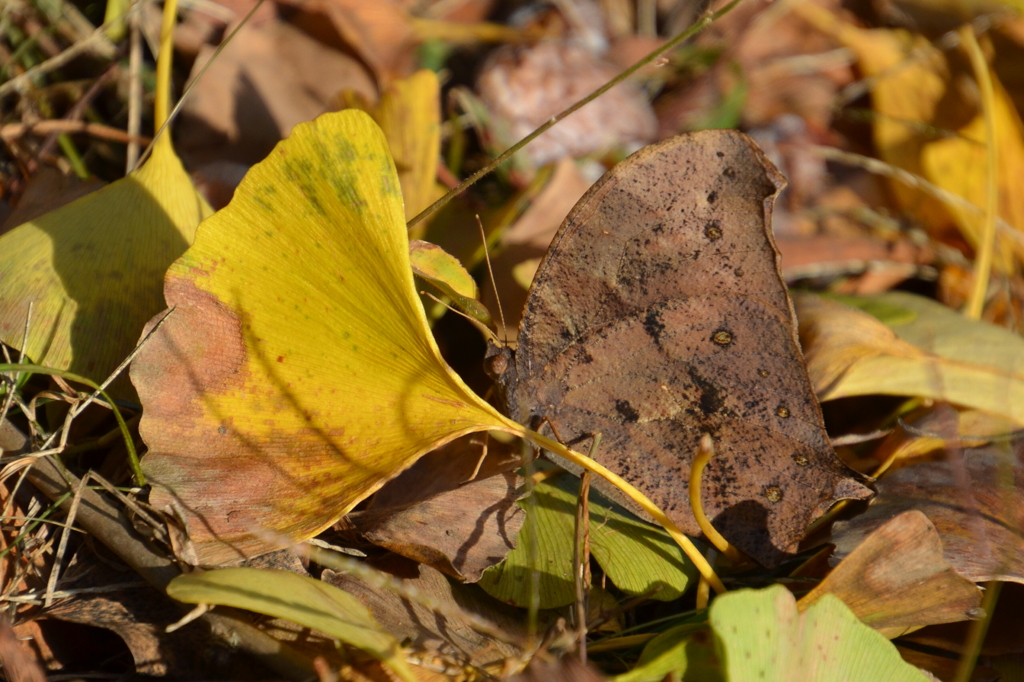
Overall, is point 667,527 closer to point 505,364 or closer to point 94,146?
point 505,364

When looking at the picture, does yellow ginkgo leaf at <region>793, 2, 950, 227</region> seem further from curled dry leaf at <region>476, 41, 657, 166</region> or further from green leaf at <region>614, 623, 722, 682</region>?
green leaf at <region>614, 623, 722, 682</region>

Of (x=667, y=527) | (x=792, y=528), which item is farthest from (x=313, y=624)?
(x=792, y=528)

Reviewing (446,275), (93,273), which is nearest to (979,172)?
(446,275)

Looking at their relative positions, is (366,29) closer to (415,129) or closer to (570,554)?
(415,129)

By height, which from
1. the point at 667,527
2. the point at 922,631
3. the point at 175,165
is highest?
the point at 175,165

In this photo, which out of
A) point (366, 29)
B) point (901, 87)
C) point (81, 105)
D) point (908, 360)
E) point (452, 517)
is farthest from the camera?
point (901, 87)

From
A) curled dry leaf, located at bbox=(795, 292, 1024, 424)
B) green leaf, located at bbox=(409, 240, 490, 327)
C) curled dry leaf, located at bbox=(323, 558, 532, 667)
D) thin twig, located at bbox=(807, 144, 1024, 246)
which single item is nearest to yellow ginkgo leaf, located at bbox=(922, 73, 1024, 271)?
thin twig, located at bbox=(807, 144, 1024, 246)
